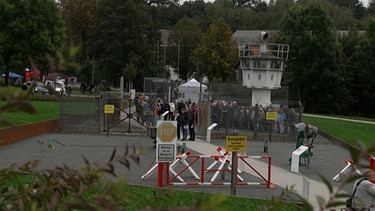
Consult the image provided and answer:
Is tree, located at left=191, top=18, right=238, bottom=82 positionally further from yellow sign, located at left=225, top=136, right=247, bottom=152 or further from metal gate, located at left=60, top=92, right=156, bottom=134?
yellow sign, located at left=225, top=136, right=247, bottom=152

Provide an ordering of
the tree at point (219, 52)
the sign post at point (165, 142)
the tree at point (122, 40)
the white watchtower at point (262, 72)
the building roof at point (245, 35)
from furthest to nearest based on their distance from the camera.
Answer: the building roof at point (245, 35) < the tree at point (219, 52) < the tree at point (122, 40) < the white watchtower at point (262, 72) < the sign post at point (165, 142)

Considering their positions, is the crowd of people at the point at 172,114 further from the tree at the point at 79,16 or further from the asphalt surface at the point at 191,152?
the tree at the point at 79,16

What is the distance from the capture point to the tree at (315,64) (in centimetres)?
6888

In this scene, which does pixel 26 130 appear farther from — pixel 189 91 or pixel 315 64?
pixel 315 64

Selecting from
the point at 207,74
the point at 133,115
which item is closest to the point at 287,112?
the point at 133,115

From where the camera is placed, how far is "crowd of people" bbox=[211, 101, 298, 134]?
35938mm

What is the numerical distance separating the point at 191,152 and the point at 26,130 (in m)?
7.59


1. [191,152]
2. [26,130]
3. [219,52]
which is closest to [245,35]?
[219,52]

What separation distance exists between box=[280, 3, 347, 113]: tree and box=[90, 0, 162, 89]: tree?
15.5m

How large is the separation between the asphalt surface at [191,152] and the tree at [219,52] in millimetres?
51577

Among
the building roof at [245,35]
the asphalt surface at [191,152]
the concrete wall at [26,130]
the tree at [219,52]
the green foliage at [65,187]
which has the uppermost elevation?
the building roof at [245,35]

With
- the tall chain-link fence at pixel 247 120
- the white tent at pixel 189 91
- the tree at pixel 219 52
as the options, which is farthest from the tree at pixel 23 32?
the tree at pixel 219 52

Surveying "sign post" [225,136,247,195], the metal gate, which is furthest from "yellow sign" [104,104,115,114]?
"sign post" [225,136,247,195]

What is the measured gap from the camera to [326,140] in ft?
121
